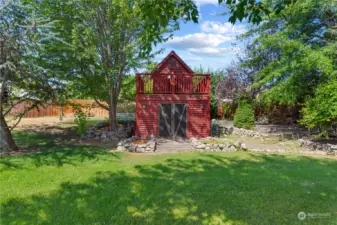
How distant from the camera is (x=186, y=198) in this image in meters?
4.28

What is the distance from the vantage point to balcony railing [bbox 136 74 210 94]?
11711 mm

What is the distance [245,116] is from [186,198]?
37.6 feet

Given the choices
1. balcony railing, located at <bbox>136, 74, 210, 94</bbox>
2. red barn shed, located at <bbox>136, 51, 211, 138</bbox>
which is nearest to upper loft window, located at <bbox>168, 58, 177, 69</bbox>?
red barn shed, located at <bbox>136, 51, 211, 138</bbox>

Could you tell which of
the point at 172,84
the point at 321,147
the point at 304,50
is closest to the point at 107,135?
the point at 172,84

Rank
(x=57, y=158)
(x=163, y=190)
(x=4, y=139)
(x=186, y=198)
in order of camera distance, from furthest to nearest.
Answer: (x=4, y=139), (x=57, y=158), (x=163, y=190), (x=186, y=198)

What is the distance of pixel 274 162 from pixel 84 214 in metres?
5.76

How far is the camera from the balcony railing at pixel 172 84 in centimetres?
1171

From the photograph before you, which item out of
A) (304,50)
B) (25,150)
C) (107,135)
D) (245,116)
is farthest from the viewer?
(245,116)

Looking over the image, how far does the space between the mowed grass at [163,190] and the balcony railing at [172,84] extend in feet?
16.2

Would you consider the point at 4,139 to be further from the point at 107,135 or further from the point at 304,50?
the point at 304,50

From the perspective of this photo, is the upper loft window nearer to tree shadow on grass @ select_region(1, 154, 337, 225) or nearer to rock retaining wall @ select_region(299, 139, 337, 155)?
rock retaining wall @ select_region(299, 139, 337, 155)

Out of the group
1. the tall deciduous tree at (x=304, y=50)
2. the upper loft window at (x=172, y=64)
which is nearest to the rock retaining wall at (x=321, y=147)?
the tall deciduous tree at (x=304, y=50)

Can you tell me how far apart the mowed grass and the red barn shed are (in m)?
4.13

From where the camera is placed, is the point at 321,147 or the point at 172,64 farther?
the point at 172,64
